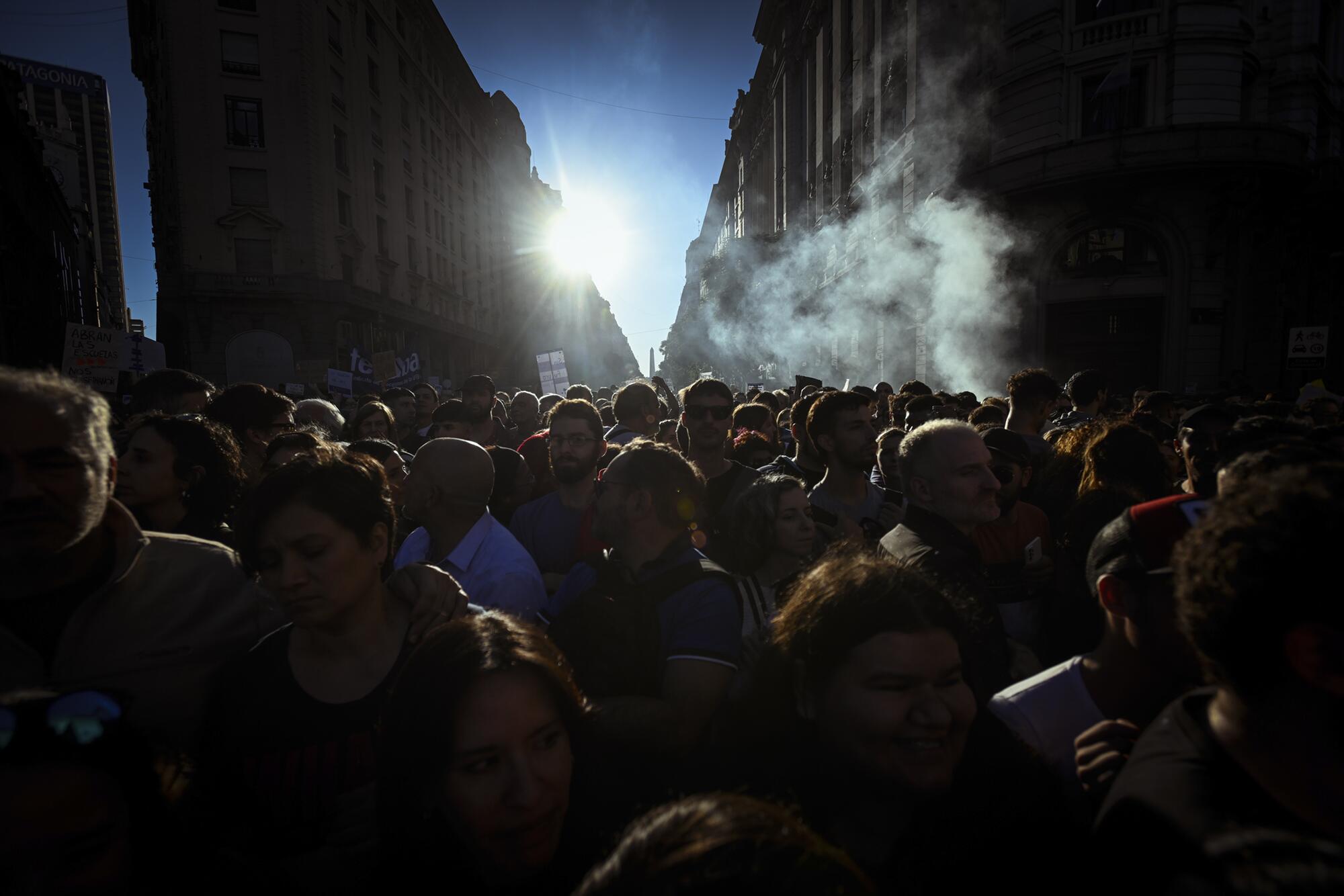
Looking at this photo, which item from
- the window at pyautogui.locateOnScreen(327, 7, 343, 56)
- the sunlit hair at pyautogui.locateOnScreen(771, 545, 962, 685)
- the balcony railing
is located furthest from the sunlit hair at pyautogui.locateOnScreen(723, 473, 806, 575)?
the window at pyautogui.locateOnScreen(327, 7, 343, 56)

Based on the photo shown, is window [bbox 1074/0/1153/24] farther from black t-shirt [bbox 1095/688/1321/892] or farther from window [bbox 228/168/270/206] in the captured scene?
window [bbox 228/168/270/206]

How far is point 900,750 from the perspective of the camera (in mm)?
1387

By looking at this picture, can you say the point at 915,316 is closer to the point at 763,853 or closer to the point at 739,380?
the point at 763,853

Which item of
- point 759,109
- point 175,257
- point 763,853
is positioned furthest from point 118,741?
point 759,109

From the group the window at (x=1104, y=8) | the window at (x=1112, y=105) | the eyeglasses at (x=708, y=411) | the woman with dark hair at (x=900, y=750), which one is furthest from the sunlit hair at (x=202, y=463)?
the window at (x=1104, y=8)

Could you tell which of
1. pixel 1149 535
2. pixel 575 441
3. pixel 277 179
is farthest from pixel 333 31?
pixel 1149 535

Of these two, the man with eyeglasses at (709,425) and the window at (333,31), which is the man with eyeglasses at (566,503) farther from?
the window at (333,31)

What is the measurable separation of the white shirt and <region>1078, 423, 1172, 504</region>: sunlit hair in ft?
4.65

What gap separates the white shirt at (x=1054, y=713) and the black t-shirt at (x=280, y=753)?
5.14 ft

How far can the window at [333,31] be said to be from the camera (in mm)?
25094

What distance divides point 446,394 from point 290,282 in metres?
8.50

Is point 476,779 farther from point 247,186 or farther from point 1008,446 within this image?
point 247,186

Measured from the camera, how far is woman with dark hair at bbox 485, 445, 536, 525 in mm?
4152

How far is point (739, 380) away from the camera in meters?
49.9
